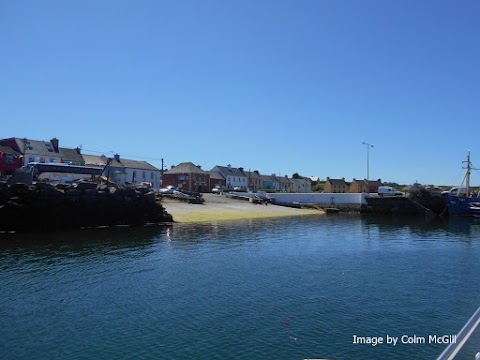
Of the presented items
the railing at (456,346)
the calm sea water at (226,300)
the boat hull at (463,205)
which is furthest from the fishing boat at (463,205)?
the railing at (456,346)

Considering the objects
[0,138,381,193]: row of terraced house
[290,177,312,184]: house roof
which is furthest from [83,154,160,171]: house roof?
[290,177,312,184]: house roof

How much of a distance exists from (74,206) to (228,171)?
94.7 m

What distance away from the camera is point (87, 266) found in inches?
941

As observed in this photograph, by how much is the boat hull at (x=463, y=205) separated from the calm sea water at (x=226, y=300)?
164ft

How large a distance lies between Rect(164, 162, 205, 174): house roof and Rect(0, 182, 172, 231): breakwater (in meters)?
62.6

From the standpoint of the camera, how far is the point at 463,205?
75375 mm

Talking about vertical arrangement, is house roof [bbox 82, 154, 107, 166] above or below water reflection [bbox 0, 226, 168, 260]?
above

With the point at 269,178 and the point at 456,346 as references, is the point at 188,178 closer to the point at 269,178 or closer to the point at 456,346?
the point at 269,178

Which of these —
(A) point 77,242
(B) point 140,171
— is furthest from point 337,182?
(A) point 77,242

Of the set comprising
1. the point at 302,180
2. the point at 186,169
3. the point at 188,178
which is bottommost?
the point at 188,178

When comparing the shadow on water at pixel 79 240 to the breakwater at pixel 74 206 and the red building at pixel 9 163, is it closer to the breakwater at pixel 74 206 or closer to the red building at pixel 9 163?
the breakwater at pixel 74 206

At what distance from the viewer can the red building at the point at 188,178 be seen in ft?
368

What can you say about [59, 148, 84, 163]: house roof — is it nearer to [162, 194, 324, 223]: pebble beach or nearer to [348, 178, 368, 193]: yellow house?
[162, 194, 324, 223]: pebble beach

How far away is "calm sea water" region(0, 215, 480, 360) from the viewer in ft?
40.8
